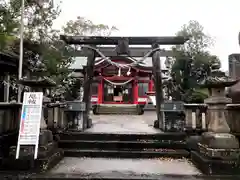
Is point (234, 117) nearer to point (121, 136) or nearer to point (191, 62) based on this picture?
point (121, 136)

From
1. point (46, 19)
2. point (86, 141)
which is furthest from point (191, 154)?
point (46, 19)

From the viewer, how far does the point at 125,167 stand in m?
5.54

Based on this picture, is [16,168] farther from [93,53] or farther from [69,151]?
[93,53]

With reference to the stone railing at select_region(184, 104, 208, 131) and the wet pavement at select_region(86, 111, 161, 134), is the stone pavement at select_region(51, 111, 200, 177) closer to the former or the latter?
the stone railing at select_region(184, 104, 208, 131)

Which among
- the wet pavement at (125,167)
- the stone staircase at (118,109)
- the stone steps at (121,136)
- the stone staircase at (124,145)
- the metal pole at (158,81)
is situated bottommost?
the wet pavement at (125,167)

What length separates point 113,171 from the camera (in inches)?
204

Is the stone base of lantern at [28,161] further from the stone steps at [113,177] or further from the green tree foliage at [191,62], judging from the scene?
the green tree foliage at [191,62]

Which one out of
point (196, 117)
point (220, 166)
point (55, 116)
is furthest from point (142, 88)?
point (220, 166)

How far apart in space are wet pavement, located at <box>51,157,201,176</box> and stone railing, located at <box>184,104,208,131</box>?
4.80ft

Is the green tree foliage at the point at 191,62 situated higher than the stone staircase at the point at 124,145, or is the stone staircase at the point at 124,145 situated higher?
the green tree foliage at the point at 191,62

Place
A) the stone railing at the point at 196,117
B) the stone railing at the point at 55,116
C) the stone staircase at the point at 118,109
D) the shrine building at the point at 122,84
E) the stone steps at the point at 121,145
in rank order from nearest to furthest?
the stone steps at the point at 121,145
the stone railing at the point at 55,116
the stone railing at the point at 196,117
the stone staircase at the point at 118,109
the shrine building at the point at 122,84

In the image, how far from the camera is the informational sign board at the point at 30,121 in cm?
499

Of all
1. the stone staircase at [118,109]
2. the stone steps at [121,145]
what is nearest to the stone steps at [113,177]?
the stone steps at [121,145]

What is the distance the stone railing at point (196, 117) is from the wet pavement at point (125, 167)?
146 cm
